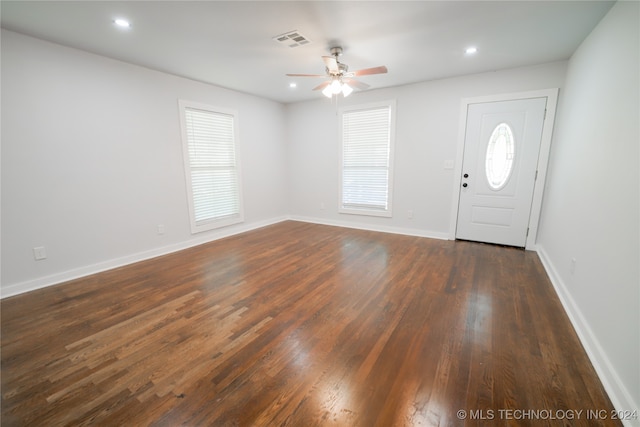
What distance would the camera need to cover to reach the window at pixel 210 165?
4.07m

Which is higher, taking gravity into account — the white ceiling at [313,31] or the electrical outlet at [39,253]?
the white ceiling at [313,31]

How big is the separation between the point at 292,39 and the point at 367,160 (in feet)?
8.91

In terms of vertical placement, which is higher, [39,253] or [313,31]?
[313,31]

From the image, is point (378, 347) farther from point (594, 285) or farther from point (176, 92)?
point (176, 92)

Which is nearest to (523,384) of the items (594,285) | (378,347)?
(378,347)

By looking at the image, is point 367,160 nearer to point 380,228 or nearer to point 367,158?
point 367,158

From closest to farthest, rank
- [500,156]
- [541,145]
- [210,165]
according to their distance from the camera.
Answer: [541,145] < [500,156] < [210,165]

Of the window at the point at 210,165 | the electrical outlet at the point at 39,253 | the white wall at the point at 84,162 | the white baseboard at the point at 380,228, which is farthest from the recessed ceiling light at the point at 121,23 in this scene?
the white baseboard at the point at 380,228

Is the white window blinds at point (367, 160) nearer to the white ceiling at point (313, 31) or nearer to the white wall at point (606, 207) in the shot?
the white ceiling at point (313, 31)

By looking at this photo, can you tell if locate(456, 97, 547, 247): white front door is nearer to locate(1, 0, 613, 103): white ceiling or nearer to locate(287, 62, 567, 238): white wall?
locate(287, 62, 567, 238): white wall

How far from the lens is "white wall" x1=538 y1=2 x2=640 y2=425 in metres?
1.43

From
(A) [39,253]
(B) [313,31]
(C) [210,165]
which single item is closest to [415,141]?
(B) [313,31]

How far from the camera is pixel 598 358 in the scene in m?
1.63

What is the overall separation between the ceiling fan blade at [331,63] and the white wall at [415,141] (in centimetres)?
206
